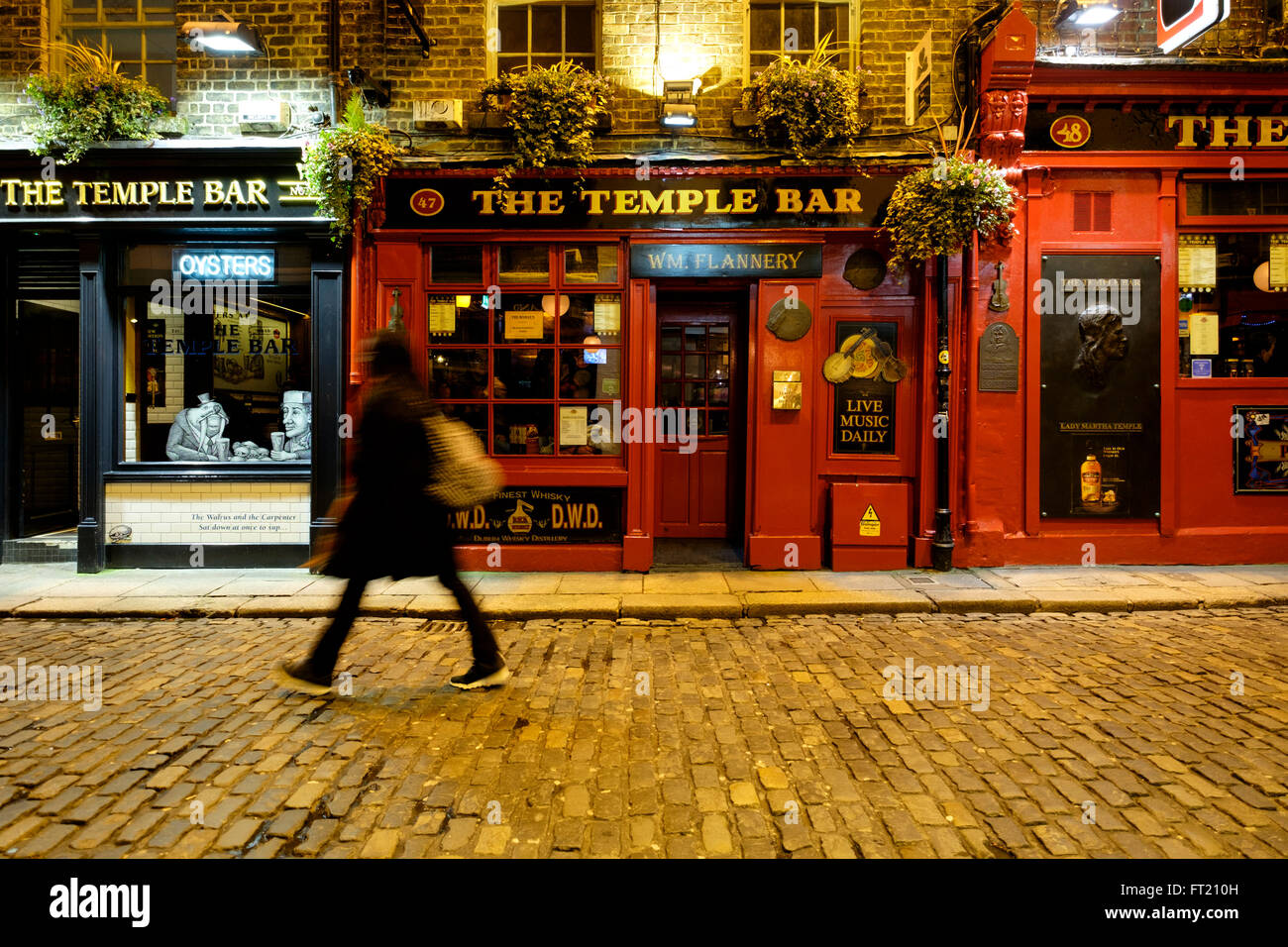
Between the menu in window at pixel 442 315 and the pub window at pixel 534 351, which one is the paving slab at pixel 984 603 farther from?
the menu in window at pixel 442 315

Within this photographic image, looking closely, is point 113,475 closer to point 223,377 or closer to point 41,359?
point 223,377

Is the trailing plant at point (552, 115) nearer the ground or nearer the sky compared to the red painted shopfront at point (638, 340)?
nearer the sky

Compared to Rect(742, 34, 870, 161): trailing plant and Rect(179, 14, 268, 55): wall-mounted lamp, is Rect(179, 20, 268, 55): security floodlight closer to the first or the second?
Rect(179, 14, 268, 55): wall-mounted lamp

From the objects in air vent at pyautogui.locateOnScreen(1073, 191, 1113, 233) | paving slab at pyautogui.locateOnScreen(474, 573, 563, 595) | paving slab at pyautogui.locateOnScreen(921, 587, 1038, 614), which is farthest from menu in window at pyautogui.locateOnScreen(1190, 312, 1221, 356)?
paving slab at pyautogui.locateOnScreen(474, 573, 563, 595)

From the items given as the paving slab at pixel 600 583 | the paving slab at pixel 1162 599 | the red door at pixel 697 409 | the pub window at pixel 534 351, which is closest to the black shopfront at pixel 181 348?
the pub window at pixel 534 351

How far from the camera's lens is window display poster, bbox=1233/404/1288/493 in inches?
313

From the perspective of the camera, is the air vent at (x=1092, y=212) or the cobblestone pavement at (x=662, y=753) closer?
the cobblestone pavement at (x=662, y=753)

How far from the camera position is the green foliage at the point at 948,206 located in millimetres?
7133

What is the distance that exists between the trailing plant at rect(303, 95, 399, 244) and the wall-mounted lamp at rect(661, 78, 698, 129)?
304cm

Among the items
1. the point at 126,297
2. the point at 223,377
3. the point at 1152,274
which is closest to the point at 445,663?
the point at 223,377

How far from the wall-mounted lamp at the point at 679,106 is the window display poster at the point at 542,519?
162 inches

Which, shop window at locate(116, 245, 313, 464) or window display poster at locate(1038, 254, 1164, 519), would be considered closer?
window display poster at locate(1038, 254, 1164, 519)

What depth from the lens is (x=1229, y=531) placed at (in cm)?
789

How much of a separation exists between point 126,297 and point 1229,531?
42.9 feet
